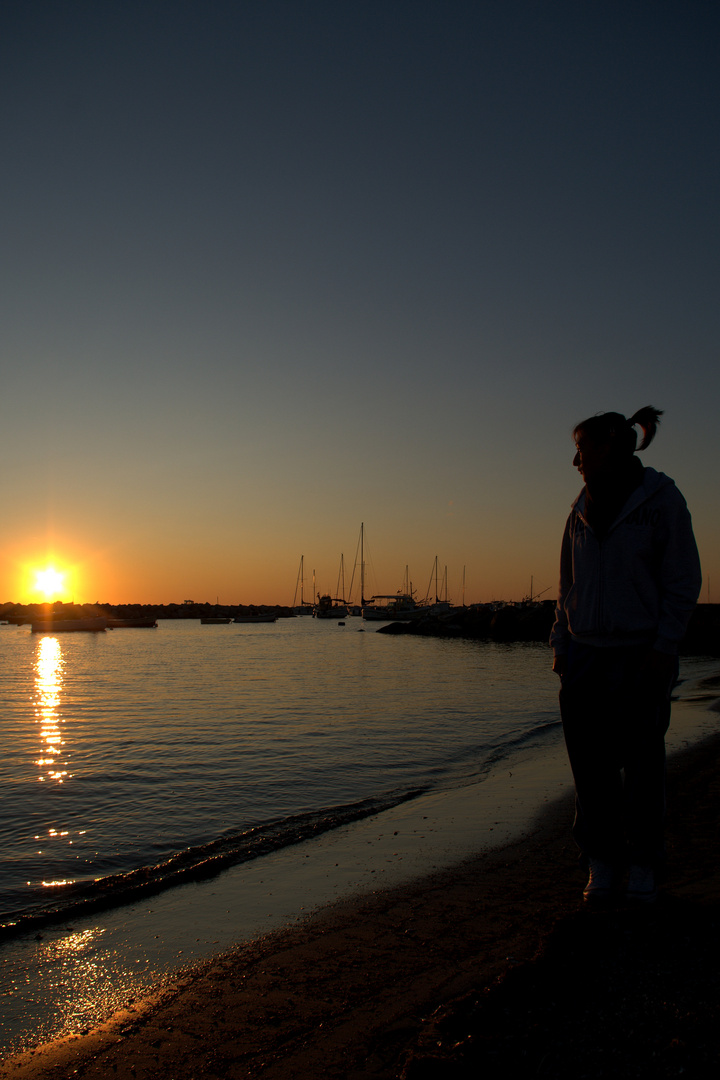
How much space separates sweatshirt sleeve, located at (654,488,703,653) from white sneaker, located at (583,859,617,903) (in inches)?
47.7

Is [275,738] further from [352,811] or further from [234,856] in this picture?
[234,856]

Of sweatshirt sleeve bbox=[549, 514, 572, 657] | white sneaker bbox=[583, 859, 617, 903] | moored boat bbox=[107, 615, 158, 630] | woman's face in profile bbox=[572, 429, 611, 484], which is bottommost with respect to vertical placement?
moored boat bbox=[107, 615, 158, 630]

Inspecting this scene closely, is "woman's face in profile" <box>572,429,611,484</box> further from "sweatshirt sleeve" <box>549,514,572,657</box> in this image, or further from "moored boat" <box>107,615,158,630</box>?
"moored boat" <box>107,615,158,630</box>

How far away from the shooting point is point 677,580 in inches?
126

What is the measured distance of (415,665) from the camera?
33562 millimetres

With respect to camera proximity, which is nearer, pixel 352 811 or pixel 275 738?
pixel 352 811

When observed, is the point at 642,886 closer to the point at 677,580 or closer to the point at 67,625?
the point at 677,580

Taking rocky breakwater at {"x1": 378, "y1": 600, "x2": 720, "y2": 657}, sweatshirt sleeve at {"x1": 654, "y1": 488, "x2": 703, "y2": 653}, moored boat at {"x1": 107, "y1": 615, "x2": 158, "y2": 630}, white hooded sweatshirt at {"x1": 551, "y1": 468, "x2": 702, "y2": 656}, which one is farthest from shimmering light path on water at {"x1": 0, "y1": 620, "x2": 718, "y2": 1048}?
moored boat at {"x1": 107, "y1": 615, "x2": 158, "y2": 630}

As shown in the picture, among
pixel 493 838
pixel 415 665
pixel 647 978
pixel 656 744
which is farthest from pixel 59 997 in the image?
pixel 415 665

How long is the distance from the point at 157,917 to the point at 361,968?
6.49ft

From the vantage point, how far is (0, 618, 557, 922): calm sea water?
655 cm

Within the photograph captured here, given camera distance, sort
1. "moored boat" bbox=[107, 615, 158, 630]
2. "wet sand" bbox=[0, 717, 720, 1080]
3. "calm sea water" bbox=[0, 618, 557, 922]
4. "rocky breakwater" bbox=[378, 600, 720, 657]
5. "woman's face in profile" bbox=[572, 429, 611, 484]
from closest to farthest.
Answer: "wet sand" bbox=[0, 717, 720, 1080], "woman's face in profile" bbox=[572, 429, 611, 484], "calm sea water" bbox=[0, 618, 557, 922], "rocky breakwater" bbox=[378, 600, 720, 657], "moored boat" bbox=[107, 615, 158, 630]

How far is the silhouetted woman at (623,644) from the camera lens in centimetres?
320

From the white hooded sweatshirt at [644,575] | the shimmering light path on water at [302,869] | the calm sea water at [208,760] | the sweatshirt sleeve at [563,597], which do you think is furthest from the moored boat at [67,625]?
the white hooded sweatshirt at [644,575]
